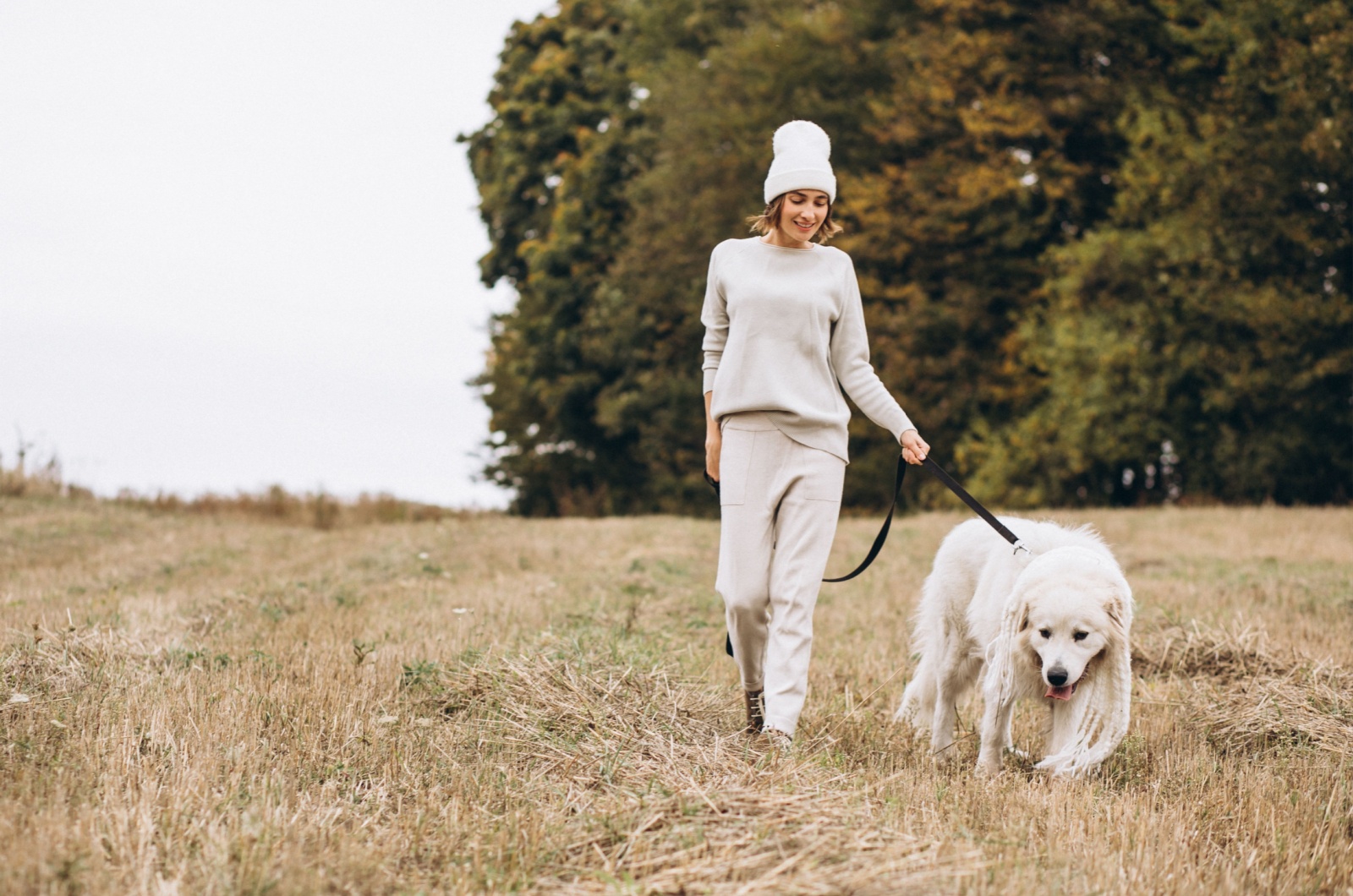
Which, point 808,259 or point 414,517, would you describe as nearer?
point 808,259

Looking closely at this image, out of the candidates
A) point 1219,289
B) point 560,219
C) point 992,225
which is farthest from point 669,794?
point 560,219

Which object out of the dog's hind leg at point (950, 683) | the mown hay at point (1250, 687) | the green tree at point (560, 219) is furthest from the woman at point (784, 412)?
the green tree at point (560, 219)

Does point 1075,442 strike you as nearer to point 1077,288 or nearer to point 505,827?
point 1077,288

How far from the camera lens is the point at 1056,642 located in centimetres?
421

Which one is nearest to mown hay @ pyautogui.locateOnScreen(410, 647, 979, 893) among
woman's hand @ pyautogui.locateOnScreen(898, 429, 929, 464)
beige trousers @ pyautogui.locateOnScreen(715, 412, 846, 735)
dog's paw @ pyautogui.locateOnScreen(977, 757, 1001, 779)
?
beige trousers @ pyautogui.locateOnScreen(715, 412, 846, 735)

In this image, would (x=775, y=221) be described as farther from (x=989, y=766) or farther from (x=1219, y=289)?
(x=1219, y=289)

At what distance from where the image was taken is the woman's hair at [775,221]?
4.29 meters

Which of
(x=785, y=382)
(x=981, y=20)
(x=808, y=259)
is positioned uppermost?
(x=981, y=20)

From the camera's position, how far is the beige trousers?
4250mm

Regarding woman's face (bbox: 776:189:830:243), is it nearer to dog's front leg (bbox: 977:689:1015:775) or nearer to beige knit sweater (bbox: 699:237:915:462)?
beige knit sweater (bbox: 699:237:915:462)

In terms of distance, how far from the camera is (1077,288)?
20.2 metres

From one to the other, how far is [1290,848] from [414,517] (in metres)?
18.8

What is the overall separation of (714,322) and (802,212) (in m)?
0.58

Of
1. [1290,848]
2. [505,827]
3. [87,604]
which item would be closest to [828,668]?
[1290,848]
